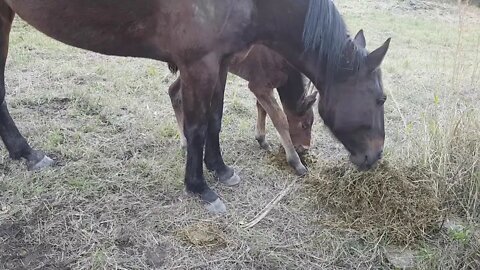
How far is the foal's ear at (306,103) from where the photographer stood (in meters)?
3.73

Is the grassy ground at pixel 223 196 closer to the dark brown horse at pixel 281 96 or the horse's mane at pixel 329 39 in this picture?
the dark brown horse at pixel 281 96

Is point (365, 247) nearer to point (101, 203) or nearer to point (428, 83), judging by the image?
point (101, 203)

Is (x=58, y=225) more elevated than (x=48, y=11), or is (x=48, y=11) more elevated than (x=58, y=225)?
Result: (x=48, y=11)

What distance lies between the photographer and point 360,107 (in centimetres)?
290

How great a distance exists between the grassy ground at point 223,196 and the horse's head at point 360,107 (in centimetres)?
22

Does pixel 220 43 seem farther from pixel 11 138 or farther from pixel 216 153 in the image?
pixel 11 138

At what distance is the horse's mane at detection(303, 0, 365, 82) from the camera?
2.77 meters

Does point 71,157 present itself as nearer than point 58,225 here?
No

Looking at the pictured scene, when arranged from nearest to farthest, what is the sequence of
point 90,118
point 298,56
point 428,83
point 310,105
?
point 298,56 → point 310,105 → point 90,118 → point 428,83

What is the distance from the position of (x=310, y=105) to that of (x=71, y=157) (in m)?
1.84

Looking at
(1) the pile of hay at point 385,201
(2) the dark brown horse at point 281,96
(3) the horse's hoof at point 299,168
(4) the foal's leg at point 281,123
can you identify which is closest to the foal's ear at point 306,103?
(2) the dark brown horse at point 281,96

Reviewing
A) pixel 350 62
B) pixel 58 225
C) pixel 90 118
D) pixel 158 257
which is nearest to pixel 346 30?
pixel 350 62

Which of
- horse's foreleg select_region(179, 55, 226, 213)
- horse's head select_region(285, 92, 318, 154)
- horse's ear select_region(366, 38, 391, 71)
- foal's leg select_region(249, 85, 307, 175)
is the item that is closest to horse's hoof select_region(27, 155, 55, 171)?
horse's foreleg select_region(179, 55, 226, 213)

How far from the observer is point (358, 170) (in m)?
3.17
